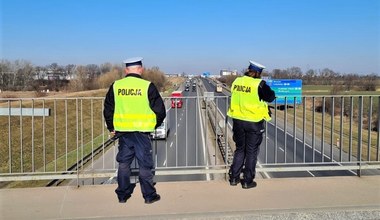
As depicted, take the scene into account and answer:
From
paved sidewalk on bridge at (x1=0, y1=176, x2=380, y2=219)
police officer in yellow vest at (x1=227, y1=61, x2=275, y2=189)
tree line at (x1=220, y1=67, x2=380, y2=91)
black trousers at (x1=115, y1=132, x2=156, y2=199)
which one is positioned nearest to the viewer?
paved sidewalk on bridge at (x1=0, y1=176, x2=380, y2=219)

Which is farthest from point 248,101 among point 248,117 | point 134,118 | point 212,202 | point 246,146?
point 134,118

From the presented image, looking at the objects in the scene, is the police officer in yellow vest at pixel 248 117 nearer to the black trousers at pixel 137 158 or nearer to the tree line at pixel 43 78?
the black trousers at pixel 137 158

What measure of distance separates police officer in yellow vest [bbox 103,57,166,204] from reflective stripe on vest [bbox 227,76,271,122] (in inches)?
48.6

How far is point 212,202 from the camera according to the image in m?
5.18

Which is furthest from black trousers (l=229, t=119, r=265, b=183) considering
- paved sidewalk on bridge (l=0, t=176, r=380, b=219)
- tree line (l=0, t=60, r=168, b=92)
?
tree line (l=0, t=60, r=168, b=92)

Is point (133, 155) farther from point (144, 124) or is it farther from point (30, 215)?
point (30, 215)

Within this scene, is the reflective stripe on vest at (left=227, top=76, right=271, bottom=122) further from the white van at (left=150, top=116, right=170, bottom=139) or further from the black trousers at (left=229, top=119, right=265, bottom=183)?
the white van at (left=150, top=116, right=170, bottom=139)

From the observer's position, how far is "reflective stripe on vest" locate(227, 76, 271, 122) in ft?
18.6

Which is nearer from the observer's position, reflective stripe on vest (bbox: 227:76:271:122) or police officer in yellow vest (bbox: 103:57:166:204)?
police officer in yellow vest (bbox: 103:57:166:204)

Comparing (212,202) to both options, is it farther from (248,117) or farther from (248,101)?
(248,101)

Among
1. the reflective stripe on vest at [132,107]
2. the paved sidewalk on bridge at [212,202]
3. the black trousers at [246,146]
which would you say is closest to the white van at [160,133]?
the paved sidewalk on bridge at [212,202]

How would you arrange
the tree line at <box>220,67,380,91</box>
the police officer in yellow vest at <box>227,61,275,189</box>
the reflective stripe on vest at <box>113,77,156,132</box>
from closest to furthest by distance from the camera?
the reflective stripe on vest at <box>113,77,156,132</box> → the police officer in yellow vest at <box>227,61,275,189</box> → the tree line at <box>220,67,380,91</box>

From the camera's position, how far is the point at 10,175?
593cm

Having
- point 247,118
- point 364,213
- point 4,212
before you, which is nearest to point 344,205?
point 364,213
